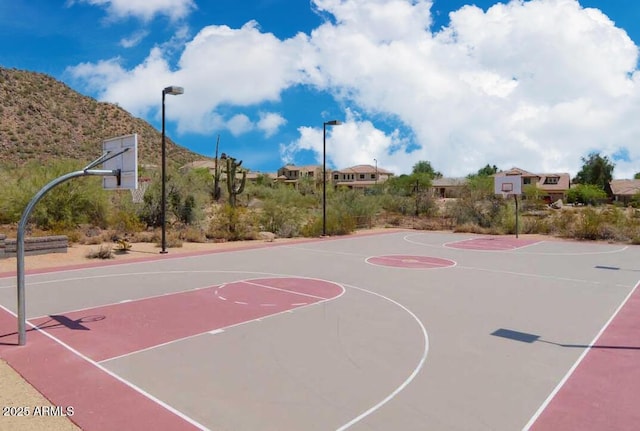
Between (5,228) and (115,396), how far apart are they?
1852 cm

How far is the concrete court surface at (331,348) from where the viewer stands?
5066 mm

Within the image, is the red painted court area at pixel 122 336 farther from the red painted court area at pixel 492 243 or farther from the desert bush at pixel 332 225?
the desert bush at pixel 332 225

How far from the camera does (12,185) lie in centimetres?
2139

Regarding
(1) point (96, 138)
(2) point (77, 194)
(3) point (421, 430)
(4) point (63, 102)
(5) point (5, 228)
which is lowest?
(3) point (421, 430)

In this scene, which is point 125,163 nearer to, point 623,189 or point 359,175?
point 623,189

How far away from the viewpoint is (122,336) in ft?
25.2

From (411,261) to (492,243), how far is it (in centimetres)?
806

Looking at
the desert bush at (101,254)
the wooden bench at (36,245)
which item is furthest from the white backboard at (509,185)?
the wooden bench at (36,245)

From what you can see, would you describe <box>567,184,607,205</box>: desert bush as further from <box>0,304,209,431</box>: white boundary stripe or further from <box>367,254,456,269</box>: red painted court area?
<box>0,304,209,431</box>: white boundary stripe

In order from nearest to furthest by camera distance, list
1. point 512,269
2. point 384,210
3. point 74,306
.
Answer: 1. point 74,306
2. point 512,269
3. point 384,210

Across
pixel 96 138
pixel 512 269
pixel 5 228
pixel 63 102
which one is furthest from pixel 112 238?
pixel 63 102

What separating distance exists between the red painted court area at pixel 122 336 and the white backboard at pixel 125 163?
2.41m

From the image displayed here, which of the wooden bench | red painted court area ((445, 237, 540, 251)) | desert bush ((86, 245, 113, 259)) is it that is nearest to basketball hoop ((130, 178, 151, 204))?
the wooden bench

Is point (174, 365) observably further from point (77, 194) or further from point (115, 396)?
point (77, 194)
